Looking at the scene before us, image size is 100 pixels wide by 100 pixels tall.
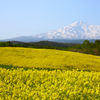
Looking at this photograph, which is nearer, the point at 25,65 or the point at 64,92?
the point at 64,92

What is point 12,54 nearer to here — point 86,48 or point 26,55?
point 26,55

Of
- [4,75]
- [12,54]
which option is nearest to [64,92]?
[4,75]

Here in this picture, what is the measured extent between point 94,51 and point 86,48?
16.4ft

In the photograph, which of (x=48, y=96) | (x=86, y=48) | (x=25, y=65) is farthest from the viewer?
(x=86, y=48)

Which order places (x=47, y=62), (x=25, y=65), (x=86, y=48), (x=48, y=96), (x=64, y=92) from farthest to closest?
1. (x=86, y=48)
2. (x=47, y=62)
3. (x=25, y=65)
4. (x=64, y=92)
5. (x=48, y=96)

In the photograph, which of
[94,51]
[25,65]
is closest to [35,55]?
[25,65]

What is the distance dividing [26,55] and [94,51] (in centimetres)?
3979

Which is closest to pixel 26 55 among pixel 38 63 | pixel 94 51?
pixel 38 63

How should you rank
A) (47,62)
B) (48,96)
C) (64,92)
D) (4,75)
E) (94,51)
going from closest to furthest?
1. (48,96)
2. (64,92)
3. (4,75)
4. (47,62)
5. (94,51)

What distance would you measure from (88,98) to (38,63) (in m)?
9.81

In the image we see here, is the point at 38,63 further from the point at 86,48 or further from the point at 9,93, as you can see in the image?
the point at 86,48

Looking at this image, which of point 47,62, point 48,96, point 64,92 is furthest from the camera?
point 47,62

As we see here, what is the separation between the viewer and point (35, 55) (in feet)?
59.7

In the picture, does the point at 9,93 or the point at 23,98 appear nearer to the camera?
the point at 23,98
